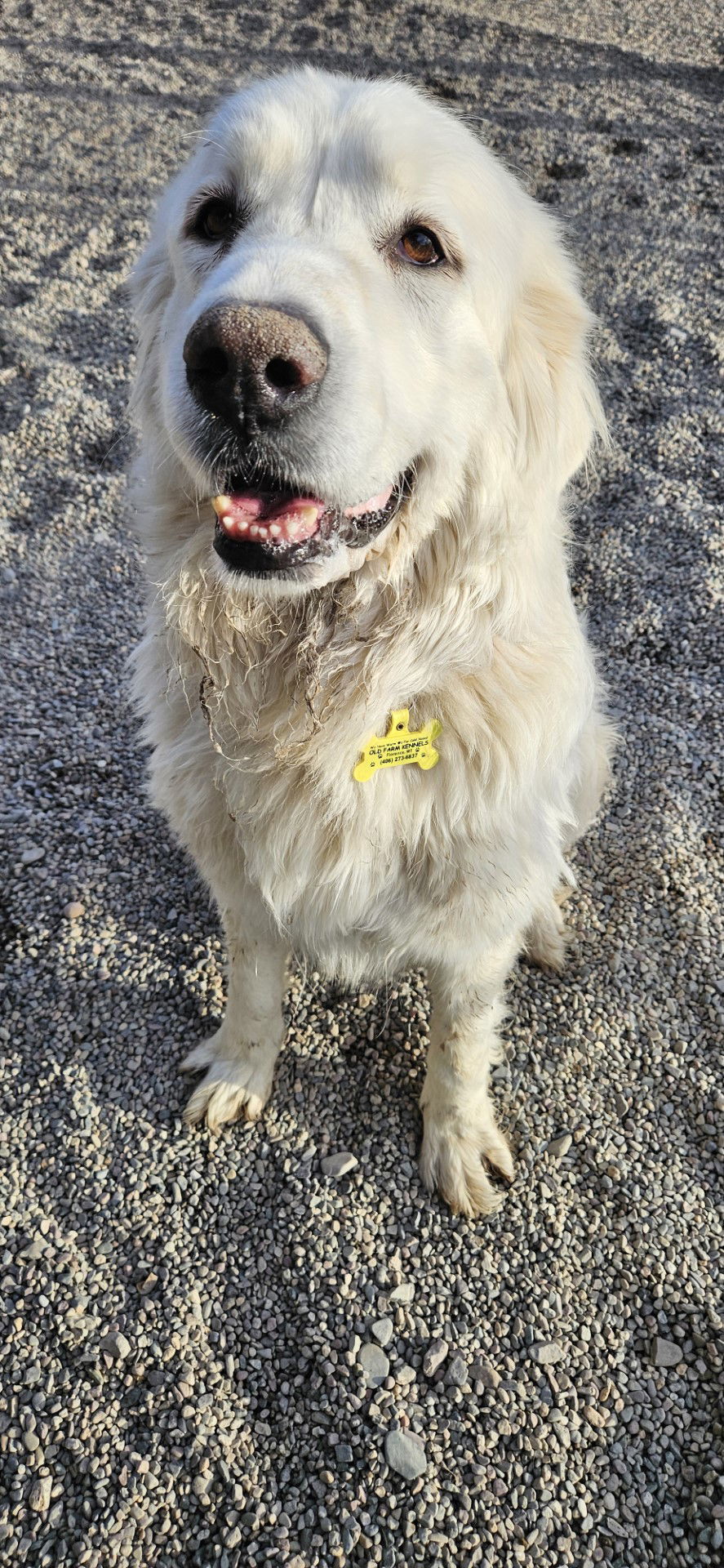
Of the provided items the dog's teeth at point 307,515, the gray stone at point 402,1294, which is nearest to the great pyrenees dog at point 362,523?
the dog's teeth at point 307,515

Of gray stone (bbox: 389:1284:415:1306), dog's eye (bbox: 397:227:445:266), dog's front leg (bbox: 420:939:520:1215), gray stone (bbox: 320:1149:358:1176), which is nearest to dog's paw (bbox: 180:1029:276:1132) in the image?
gray stone (bbox: 320:1149:358:1176)

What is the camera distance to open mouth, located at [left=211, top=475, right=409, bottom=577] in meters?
1.53

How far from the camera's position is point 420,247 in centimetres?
168

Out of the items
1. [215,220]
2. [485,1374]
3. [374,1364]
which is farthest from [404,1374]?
[215,220]

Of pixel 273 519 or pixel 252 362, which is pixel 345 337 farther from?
pixel 273 519

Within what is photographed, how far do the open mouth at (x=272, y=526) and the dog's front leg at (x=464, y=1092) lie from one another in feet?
3.28

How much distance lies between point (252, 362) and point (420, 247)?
0.53 meters

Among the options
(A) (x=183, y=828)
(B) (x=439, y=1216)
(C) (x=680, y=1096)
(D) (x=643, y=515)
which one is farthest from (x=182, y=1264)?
(D) (x=643, y=515)

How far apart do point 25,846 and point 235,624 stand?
154 centimetres

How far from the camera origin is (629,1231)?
2262 millimetres

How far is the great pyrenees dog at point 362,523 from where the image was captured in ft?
4.92

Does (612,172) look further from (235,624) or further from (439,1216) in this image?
(439,1216)

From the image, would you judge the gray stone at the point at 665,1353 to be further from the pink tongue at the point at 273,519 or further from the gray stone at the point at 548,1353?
the pink tongue at the point at 273,519

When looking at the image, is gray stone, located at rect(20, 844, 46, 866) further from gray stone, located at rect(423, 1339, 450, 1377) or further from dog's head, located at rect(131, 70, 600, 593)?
gray stone, located at rect(423, 1339, 450, 1377)
